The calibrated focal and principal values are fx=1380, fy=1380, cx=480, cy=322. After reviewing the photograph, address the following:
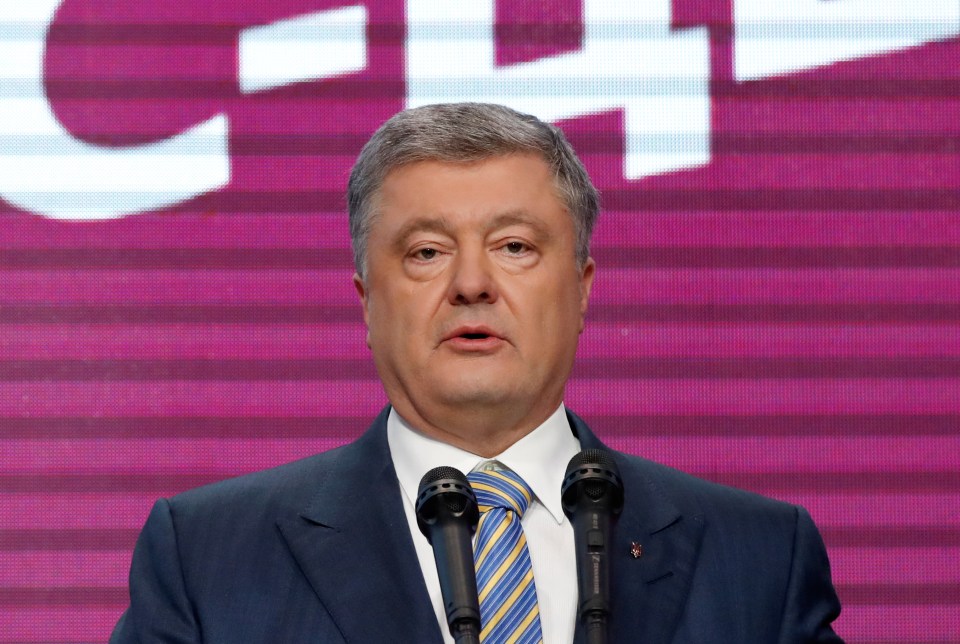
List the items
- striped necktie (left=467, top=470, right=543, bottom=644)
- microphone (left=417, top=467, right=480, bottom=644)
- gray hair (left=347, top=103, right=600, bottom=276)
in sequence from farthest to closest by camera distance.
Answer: gray hair (left=347, top=103, right=600, bottom=276)
striped necktie (left=467, top=470, right=543, bottom=644)
microphone (left=417, top=467, right=480, bottom=644)

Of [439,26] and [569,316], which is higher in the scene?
[439,26]

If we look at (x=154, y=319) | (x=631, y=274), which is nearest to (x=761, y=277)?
(x=631, y=274)

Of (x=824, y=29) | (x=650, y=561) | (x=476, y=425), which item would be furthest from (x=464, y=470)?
(x=824, y=29)

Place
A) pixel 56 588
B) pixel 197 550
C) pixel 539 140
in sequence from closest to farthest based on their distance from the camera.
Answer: pixel 197 550
pixel 539 140
pixel 56 588

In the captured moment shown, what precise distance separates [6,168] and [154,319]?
0.43 metres

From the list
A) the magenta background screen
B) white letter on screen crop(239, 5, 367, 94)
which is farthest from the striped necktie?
white letter on screen crop(239, 5, 367, 94)

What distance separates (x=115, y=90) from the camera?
283 cm

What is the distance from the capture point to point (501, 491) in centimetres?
202

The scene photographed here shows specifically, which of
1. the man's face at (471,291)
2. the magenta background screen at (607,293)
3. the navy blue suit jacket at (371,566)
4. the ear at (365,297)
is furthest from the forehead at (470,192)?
the magenta background screen at (607,293)

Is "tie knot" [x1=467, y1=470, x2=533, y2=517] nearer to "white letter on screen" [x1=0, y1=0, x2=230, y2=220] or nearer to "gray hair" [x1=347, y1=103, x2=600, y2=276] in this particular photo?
"gray hair" [x1=347, y1=103, x2=600, y2=276]

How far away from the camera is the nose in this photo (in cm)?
201

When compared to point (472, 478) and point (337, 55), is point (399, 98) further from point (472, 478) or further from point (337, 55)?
point (472, 478)

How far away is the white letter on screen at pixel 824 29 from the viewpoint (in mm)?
2873

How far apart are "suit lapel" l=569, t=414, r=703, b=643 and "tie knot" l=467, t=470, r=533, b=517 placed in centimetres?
15
